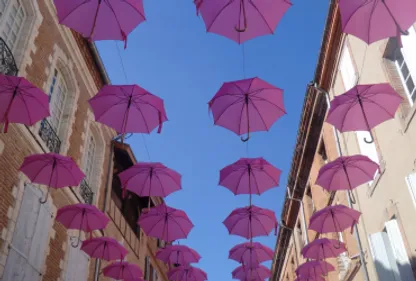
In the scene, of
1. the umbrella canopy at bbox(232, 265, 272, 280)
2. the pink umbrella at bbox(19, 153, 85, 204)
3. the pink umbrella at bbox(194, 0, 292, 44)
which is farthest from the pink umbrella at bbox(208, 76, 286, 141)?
the umbrella canopy at bbox(232, 265, 272, 280)

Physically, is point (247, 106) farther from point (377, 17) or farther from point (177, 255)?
point (177, 255)

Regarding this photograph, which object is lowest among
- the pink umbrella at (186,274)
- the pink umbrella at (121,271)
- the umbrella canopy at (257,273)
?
the pink umbrella at (121,271)

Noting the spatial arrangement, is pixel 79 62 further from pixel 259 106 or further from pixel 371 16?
pixel 371 16

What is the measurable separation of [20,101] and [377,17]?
6.47m

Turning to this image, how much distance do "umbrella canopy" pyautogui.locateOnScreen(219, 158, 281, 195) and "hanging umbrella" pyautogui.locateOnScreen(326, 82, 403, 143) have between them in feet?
8.72

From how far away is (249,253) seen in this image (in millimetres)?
16547

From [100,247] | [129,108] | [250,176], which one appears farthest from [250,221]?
[129,108]

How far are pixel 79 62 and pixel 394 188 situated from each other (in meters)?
10.3

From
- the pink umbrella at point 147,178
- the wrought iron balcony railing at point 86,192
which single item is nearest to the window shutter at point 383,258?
the pink umbrella at point 147,178

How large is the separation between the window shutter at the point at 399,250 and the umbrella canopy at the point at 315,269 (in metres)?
4.41

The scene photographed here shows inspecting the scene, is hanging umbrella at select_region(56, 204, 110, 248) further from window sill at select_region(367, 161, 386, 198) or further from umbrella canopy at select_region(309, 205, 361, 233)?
window sill at select_region(367, 161, 386, 198)

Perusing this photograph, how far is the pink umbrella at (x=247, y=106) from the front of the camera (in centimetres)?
922

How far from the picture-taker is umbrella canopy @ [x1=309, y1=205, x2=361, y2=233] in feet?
40.3

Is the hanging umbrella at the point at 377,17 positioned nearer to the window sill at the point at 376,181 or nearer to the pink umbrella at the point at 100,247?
the window sill at the point at 376,181
